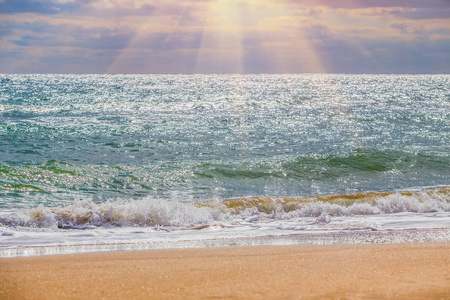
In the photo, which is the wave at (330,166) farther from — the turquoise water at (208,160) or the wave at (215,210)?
the wave at (215,210)

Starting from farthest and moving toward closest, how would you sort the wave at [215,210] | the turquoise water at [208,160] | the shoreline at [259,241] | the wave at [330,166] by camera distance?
the wave at [330,166] < the turquoise water at [208,160] < the wave at [215,210] < the shoreline at [259,241]

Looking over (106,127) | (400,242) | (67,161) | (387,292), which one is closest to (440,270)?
(387,292)

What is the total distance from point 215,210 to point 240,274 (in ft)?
19.7

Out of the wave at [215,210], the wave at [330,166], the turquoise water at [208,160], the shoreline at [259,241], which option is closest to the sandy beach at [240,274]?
the shoreline at [259,241]

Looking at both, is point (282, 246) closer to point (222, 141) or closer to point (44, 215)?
point (44, 215)

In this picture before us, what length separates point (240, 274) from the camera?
5.72 m

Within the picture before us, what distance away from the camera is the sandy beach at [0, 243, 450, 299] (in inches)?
193

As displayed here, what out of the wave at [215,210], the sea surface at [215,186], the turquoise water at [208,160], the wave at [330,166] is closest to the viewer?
the sea surface at [215,186]

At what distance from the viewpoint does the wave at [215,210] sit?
416 inches

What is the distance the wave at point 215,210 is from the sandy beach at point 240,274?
126 inches

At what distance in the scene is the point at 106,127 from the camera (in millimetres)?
29125

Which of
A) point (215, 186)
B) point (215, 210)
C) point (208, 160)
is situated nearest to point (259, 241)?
point (215, 210)

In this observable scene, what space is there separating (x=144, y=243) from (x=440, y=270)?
515cm

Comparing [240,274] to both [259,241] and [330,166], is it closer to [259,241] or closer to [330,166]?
[259,241]
